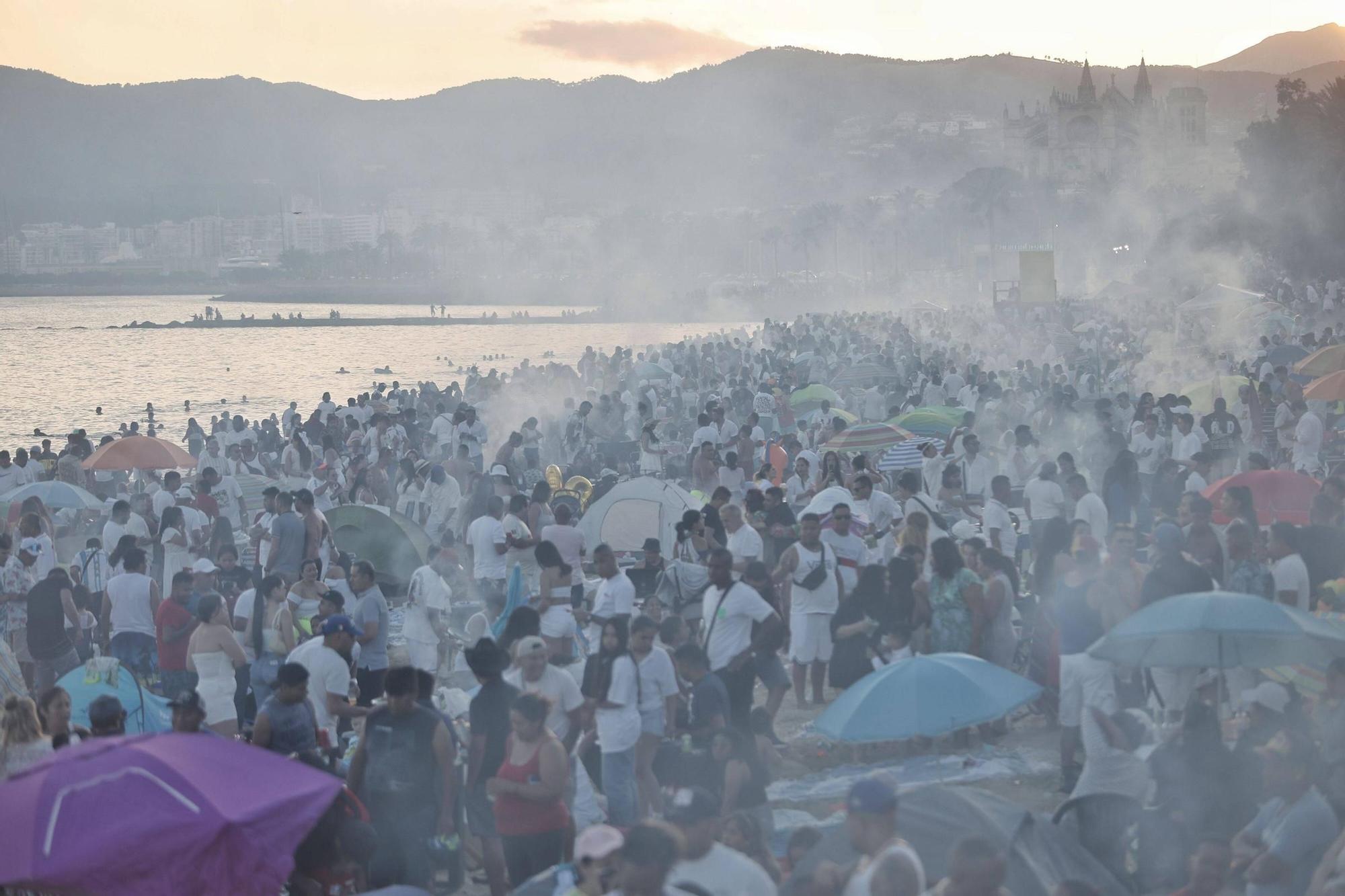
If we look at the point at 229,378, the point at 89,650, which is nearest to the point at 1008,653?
the point at 89,650

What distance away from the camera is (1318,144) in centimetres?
4772

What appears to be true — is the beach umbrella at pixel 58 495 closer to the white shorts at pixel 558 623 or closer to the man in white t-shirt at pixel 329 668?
the white shorts at pixel 558 623

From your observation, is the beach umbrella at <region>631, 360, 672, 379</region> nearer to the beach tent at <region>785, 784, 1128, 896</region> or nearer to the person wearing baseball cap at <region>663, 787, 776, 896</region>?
the beach tent at <region>785, 784, 1128, 896</region>

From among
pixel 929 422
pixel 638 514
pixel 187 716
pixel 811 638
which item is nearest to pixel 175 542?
pixel 638 514

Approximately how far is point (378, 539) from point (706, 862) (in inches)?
353

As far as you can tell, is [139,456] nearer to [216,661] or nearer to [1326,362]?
[216,661]

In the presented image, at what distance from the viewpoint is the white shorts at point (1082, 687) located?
305 inches

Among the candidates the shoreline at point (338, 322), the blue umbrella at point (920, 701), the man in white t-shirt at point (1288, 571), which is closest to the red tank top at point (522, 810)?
the blue umbrella at point (920, 701)

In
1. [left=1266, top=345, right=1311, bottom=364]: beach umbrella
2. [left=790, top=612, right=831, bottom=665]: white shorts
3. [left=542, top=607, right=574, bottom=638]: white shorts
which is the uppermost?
[left=1266, top=345, right=1311, bottom=364]: beach umbrella

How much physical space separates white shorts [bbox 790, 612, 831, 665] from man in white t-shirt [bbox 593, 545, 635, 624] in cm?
174

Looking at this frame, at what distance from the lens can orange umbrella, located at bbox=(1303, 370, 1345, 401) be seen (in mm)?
15922

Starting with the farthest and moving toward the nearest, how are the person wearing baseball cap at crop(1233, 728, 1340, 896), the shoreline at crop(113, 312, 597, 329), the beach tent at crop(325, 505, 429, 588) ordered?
the shoreline at crop(113, 312, 597, 329)
the beach tent at crop(325, 505, 429, 588)
the person wearing baseball cap at crop(1233, 728, 1340, 896)

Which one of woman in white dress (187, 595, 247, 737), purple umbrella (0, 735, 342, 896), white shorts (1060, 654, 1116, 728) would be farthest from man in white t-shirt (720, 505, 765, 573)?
purple umbrella (0, 735, 342, 896)

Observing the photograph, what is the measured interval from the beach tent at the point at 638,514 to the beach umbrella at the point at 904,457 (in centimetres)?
275
